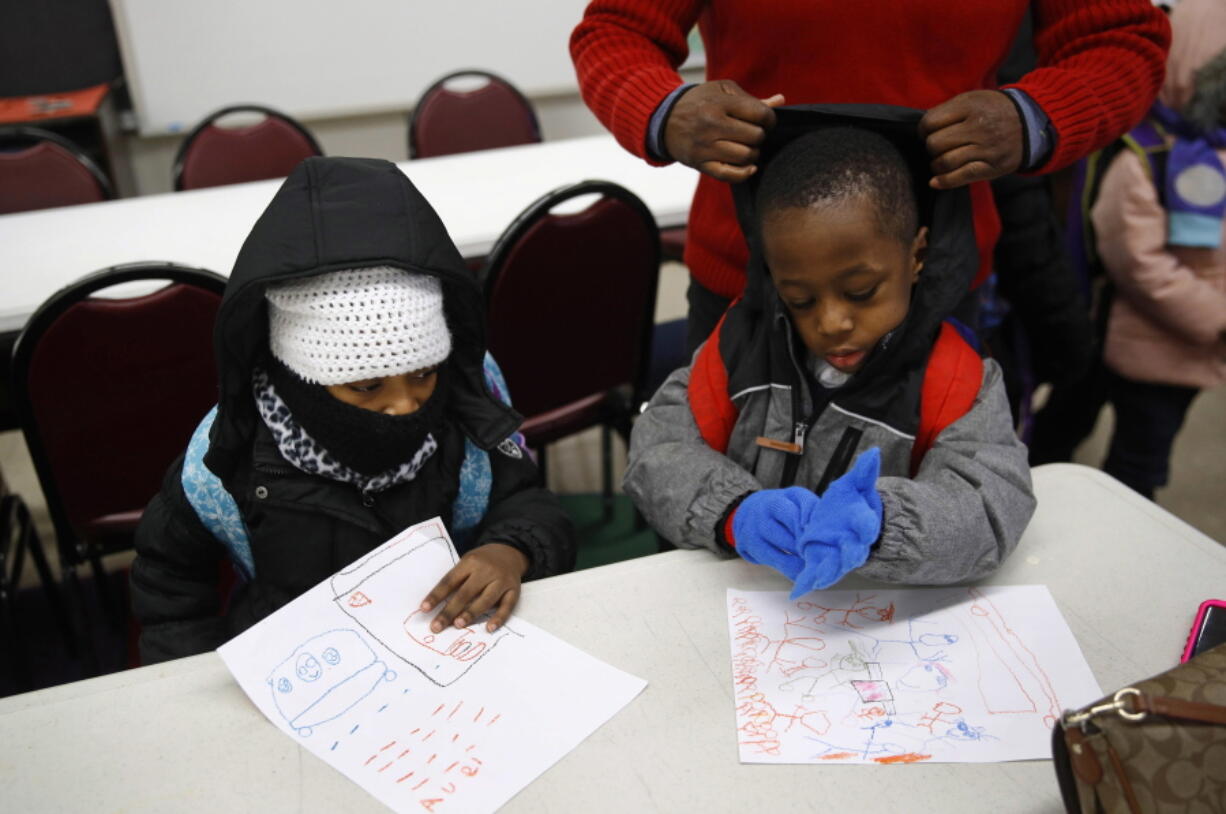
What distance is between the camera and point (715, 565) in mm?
1035

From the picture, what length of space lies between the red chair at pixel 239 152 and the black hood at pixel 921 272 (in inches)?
87.5

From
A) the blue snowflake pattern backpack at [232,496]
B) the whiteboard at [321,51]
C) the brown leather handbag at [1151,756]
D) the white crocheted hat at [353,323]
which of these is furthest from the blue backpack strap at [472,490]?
the whiteboard at [321,51]

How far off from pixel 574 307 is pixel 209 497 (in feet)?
2.90

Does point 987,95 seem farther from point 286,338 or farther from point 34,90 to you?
point 34,90

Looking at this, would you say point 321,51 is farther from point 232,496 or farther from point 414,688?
point 414,688

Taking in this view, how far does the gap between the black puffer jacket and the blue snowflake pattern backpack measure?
13 millimetres

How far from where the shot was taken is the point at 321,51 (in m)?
4.04

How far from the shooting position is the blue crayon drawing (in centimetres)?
84

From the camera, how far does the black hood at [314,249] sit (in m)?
0.93

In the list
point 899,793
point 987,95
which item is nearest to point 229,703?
point 899,793

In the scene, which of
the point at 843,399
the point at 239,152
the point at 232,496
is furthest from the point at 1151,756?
the point at 239,152

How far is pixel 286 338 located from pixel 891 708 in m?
0.71

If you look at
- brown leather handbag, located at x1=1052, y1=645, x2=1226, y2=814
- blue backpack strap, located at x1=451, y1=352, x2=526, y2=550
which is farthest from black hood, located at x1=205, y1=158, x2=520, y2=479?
brown leather handbag, located at x1=1052, y1=645, x2=1226, y2=814

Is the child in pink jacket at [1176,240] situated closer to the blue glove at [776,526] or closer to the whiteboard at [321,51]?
the blue glove at [776,526]
